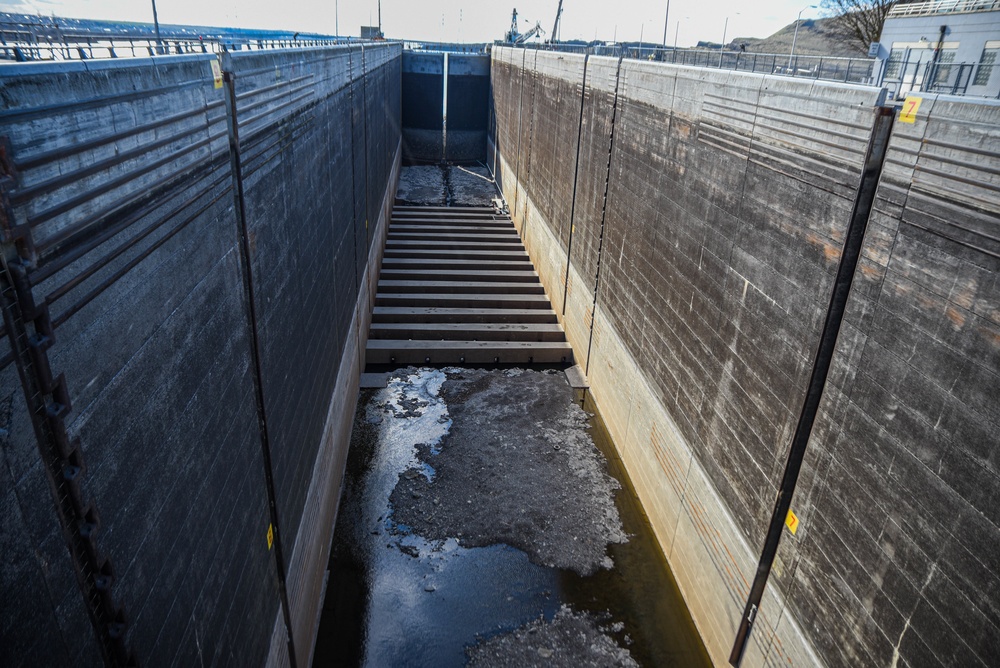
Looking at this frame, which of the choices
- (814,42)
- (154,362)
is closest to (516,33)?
(814,42)

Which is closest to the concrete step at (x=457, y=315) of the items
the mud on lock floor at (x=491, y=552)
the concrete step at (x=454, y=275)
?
the concrete step at (x=454, y=275)

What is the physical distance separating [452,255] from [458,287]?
242 cm

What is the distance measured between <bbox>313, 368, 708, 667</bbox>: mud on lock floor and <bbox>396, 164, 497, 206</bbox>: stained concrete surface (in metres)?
13.8

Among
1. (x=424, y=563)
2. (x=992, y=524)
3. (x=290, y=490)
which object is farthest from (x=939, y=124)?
(x=424, y=563)

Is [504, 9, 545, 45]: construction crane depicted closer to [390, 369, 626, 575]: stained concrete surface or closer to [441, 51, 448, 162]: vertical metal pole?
[441, 51, 448, 162]: vertical metal pole

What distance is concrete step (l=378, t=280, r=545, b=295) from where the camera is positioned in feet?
50.9

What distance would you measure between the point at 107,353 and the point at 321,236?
5.58 m

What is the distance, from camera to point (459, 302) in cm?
1488

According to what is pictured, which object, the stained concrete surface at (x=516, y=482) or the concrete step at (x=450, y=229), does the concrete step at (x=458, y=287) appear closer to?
the concrete step at (x=450, y=229)

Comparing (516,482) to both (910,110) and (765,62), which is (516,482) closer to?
(910,110)

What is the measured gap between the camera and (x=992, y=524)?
367 cm

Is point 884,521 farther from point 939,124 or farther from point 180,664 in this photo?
point 180,664

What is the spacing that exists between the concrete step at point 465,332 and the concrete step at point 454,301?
86cm

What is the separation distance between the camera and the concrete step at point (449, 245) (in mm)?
18141
